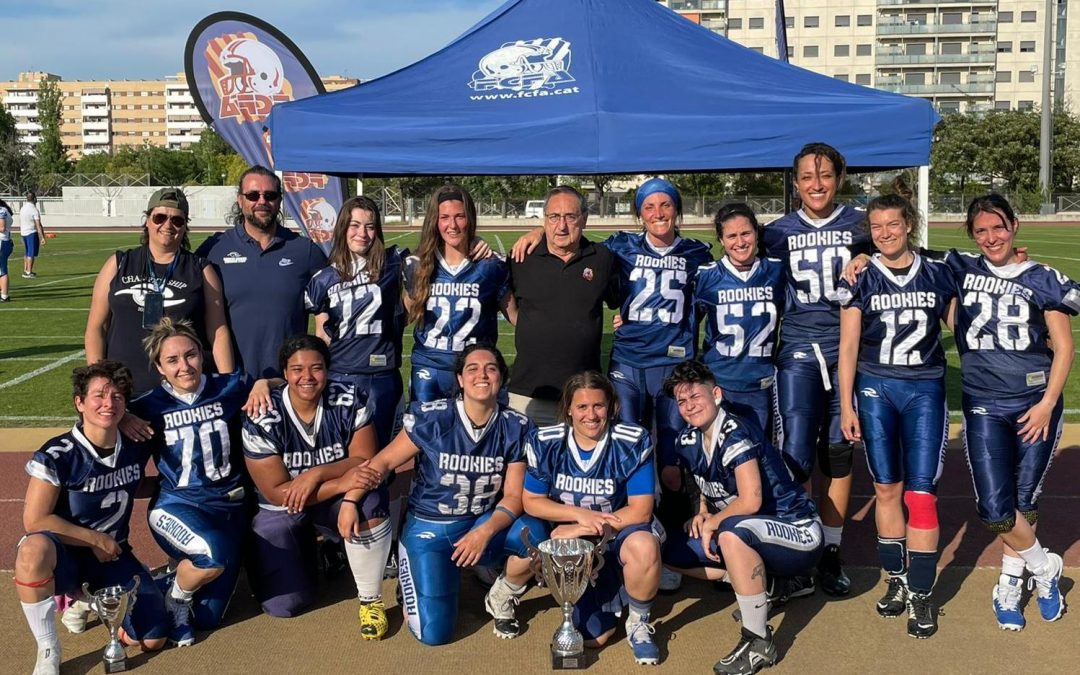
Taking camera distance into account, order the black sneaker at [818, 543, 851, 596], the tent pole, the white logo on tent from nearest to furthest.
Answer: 1. the black sneaker at [818, 543, 851, 596]
2. the tent pole
3. the white logo on tent

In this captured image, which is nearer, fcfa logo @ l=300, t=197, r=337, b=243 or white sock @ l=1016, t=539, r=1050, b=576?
white sock @ l=1016, t=539, r=1050, b=576

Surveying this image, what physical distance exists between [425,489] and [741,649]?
1338 millimetres

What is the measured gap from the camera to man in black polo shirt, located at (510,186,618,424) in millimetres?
4172

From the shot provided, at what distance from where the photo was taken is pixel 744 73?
17.7 ft

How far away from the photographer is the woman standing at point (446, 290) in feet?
13.8

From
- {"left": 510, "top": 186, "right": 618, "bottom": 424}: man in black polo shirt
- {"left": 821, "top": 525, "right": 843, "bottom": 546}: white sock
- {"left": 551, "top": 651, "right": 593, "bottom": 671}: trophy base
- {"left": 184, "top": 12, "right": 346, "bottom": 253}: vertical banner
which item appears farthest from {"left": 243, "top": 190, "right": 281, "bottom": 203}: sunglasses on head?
{"left": 184, "top": 12, "right": 346, "bottom": 253}: vertical banner

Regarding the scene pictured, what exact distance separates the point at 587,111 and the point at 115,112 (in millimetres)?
159040

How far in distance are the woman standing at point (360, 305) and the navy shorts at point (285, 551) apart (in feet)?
1.55

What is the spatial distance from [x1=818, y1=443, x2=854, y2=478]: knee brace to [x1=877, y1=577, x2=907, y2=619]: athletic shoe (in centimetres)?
47

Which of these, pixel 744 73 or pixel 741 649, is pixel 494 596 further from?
pixel 744 73

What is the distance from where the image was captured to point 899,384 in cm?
379

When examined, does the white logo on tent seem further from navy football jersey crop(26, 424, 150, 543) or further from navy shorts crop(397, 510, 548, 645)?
navy football jersey crop(26, 424, 150, 543)

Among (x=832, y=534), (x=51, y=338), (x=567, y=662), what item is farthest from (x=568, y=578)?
(x=51, y=338)

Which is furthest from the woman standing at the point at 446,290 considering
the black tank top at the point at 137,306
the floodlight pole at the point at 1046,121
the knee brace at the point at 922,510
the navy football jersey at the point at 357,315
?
the floodlight pole at the point at 1046,121
